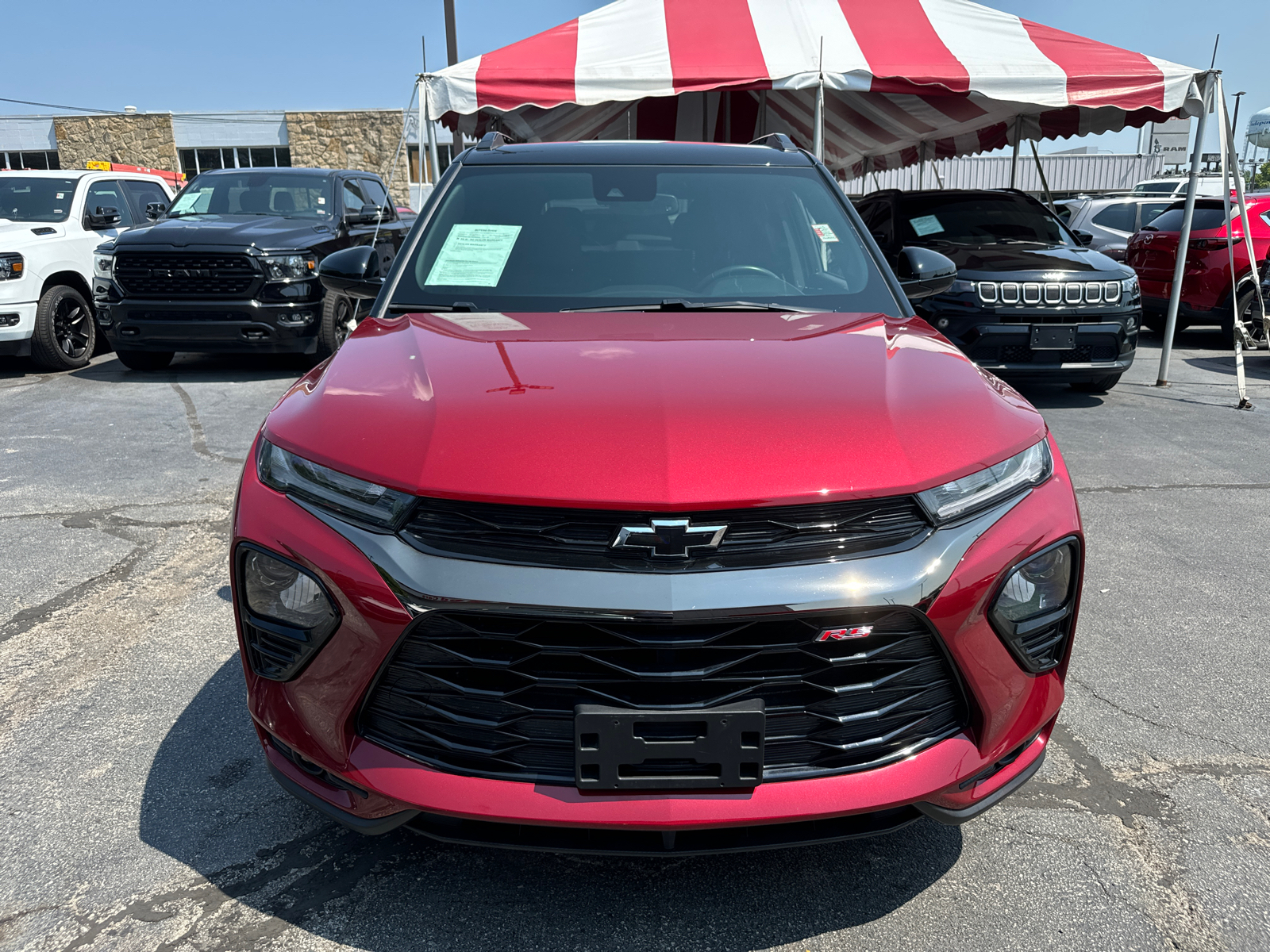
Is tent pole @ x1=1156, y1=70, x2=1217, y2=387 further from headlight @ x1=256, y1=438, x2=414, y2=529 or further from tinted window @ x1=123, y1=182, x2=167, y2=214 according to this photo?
tinted window @ x1=123, y1=182, x2=167, y2=214

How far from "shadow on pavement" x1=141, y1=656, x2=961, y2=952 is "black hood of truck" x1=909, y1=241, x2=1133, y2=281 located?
5523 mm

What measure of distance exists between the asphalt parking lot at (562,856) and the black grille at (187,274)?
4116mm

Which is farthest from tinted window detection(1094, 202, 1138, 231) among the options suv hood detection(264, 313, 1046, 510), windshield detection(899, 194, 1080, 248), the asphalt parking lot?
suv hood detection(264, 313, 1046, 510)

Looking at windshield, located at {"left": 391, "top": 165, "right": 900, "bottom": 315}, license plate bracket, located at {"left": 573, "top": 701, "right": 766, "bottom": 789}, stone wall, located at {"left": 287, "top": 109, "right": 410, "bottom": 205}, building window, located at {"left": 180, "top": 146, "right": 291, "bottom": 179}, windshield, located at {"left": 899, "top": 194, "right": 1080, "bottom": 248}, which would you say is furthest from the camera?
building window, located at {"left": 180, "top": 146, "right": 291, "bottom": 179}

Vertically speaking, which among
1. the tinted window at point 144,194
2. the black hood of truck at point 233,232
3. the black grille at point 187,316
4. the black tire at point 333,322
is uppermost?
the tinted window at point 144,194

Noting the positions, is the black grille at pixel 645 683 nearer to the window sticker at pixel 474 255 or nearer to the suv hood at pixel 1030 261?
the window sticker at pixel 474 255

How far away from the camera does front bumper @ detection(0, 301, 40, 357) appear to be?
796 cm

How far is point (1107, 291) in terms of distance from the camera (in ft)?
23.1

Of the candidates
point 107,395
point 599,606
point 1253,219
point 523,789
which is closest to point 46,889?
point 523,789

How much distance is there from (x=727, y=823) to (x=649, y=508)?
1.80 feet

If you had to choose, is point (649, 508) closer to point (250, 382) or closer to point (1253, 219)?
point (250, 382)

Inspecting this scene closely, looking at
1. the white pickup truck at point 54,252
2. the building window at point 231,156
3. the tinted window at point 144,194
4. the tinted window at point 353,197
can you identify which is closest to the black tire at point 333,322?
the tinted window at point 353,197

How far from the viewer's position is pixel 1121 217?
44.1ft

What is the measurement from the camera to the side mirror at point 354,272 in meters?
3.05
